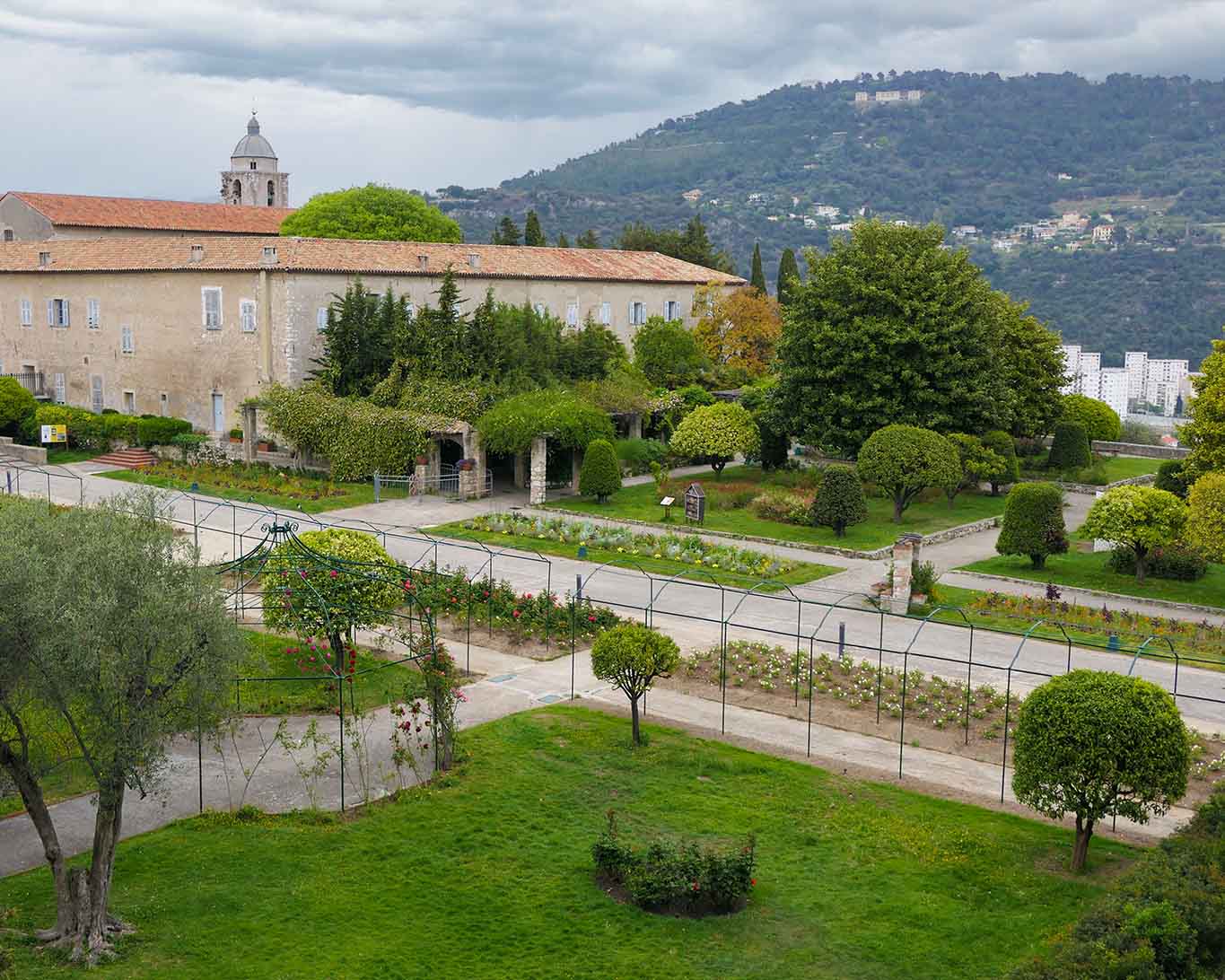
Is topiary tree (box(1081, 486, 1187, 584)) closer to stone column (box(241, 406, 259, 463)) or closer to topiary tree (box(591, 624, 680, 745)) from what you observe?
topiary tree (box(591, 624, 680, 745))

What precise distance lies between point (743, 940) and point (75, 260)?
4594 cm

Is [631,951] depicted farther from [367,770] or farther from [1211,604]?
[1211,604]

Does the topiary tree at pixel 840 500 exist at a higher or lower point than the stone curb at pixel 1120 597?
higher

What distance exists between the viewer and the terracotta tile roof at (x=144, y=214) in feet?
195

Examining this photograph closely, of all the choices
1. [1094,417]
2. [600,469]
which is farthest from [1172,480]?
[600,469]

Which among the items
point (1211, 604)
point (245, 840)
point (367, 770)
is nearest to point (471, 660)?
point (367, 770)

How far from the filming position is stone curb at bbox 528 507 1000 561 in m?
33.1

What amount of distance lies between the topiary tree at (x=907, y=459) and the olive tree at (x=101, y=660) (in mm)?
24091

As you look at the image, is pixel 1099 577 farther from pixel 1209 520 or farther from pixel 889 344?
pixel 889 344

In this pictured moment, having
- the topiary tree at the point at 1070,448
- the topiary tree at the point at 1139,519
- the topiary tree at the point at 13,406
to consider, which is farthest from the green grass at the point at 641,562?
the topiary tree at the point at 13,406

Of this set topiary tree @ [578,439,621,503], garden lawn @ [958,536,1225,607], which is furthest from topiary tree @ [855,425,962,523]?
Result: topiary tree @ [578,439,621,503]

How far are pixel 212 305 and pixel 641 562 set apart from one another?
2208cm

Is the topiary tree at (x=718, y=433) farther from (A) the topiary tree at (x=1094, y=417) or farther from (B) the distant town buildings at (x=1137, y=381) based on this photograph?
(B) the distant town buildings at (x=1137, y=381)

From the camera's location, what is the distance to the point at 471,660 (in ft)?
80.2
